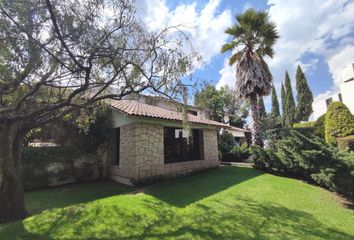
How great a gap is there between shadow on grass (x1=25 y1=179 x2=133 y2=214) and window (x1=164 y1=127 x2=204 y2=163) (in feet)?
16.3

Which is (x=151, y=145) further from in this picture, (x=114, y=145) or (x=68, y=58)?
(x=68, y=58)

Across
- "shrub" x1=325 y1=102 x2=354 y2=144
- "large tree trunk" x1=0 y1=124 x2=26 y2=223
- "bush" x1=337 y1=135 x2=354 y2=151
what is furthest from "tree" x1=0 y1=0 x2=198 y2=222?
"shrub" x1=325 y1=102 x2=354 y2=144

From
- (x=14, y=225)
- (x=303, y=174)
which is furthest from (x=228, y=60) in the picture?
(x=14, y=225)

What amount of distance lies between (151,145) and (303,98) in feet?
132

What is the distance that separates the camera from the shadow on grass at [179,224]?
5316mm

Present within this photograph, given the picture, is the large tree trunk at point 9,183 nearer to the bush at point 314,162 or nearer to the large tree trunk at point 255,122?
the bush at point 314,162

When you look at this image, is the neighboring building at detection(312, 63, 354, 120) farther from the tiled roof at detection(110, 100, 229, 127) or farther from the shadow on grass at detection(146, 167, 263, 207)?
the shadow on grass at detection(146, 167, 263, 207)

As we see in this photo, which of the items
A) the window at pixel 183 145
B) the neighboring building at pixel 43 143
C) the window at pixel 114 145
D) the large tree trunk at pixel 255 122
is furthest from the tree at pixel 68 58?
the large tree trunk at pixel 255 122

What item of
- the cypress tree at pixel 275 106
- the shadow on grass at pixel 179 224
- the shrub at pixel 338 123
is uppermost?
the cypress tree at pixel 275 106

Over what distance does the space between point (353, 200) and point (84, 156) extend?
45.3 feet

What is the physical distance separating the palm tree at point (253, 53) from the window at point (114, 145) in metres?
10.2

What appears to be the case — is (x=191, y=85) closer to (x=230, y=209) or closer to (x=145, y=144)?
(x=230, y=209)

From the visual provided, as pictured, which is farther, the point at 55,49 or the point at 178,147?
the point at 178,147

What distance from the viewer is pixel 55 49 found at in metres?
5.48
